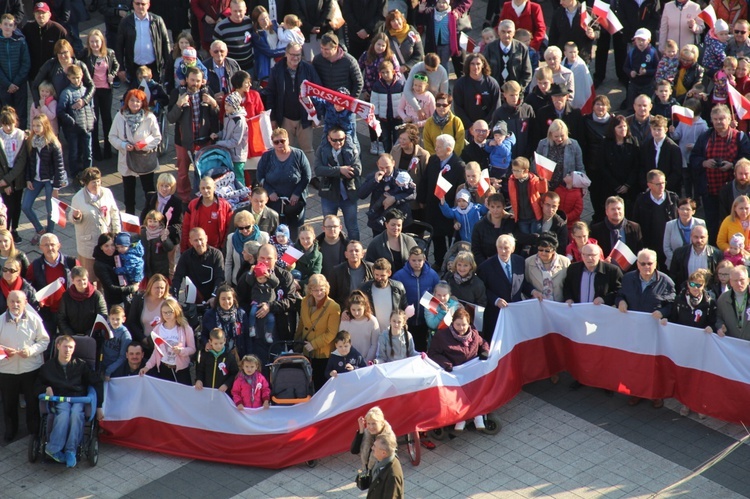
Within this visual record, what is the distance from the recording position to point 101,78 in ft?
63.5

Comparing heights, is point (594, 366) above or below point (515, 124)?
below

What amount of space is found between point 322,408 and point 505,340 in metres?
2.10

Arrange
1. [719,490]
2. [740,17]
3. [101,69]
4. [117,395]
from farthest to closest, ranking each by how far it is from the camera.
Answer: [740,17]
[101,69]
[117,395]
[719,490]

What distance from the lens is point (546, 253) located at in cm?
1530

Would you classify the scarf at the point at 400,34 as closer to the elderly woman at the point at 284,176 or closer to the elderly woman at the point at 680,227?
the elderly woman at the point at 284,176

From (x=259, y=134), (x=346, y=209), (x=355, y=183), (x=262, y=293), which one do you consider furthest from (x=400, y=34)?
(x=262, y=293)

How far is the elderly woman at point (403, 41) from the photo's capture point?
20.0 metres

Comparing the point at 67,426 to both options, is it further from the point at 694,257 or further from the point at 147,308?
the point at 694,257

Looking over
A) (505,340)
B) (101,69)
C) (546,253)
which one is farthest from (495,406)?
(101,69)

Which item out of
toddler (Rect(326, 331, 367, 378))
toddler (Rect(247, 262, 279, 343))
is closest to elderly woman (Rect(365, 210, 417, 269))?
toddler (Rect(247, 262, 279, 343))

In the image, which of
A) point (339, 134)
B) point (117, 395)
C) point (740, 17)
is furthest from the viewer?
point (740, 17)

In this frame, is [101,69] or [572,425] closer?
[572,425]

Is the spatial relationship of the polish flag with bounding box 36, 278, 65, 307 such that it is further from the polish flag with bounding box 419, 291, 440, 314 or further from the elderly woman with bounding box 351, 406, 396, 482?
the elderly woman with bounding box 351, 406, 396, 482

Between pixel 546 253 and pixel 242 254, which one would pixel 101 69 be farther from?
pixel 546 253
